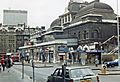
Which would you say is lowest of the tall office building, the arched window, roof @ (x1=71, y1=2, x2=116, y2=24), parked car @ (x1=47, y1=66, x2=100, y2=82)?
parked car @ (x1=47, y1=66, x2=100, y2=82)

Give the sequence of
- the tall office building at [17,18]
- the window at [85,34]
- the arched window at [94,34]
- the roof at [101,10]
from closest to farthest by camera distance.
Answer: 1. the tall office building at [17,18]
2. the arched window at [94,34]
3. the window at [85,34]
4. the roof at [101,10]

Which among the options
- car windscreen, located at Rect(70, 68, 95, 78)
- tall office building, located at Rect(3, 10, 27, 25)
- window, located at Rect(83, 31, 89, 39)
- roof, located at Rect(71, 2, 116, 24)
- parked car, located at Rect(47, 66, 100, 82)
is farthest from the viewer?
roof, located at Rect(71, 2, 116, 24)

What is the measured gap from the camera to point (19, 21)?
22250mm

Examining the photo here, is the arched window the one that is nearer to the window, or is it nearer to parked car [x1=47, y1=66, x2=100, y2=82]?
the window

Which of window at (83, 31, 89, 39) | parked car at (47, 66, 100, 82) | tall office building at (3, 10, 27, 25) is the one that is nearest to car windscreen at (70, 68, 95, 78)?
parked car at (47, 66, 100, 82)

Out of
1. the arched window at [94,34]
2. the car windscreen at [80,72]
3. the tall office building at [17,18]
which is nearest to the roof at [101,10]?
the arched window at [94,34]

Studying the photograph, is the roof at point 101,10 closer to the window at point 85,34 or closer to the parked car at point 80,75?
the window at point 85,34

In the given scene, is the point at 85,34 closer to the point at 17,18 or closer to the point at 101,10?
the point at 101,10

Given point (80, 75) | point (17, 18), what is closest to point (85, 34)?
point (17, 18)

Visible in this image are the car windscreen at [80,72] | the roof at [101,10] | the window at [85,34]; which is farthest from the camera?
the roof at [101,10]

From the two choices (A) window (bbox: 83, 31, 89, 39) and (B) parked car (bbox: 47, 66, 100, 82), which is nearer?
(B) parked car (bbox: 47, 66, 100, 82)

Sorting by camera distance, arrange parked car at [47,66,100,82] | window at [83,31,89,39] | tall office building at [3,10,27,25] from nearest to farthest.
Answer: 1. parked car at [47,66,100,82]
2. tall office building at [3,10,27,25]
3. window at [83,31,89,39]

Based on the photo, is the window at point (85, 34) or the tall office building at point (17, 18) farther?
the window at point (85, 34)

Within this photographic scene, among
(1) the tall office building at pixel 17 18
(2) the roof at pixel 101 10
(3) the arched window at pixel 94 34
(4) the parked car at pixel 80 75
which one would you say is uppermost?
(2) the roof at pixel 101 10
